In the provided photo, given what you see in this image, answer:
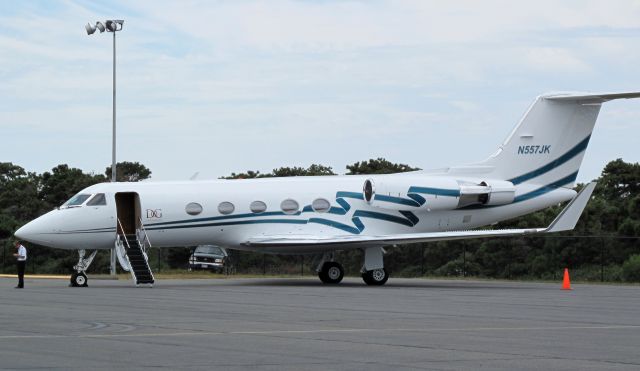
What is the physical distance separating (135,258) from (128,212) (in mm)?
1885

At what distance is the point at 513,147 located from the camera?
110ft

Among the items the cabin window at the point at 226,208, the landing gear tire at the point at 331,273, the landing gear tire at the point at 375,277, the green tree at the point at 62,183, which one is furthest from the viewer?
the green tree at the point at 62,183

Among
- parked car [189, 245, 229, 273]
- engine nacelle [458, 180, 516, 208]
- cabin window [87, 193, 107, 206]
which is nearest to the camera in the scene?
cabin window [87, 193, 107, 206]

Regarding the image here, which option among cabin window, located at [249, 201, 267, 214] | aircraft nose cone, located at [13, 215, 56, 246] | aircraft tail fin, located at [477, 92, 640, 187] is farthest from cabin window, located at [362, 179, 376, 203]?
aircraft nose cone, located at [13, 215, 56, 246]

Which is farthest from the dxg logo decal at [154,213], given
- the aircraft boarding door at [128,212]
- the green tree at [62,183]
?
the green tree at [62,183]

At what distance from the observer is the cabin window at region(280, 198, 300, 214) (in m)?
31.9

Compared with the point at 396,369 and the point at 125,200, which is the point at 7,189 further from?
the point at 396,369

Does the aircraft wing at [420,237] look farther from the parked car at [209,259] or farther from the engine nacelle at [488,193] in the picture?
the parked car at [209,259]

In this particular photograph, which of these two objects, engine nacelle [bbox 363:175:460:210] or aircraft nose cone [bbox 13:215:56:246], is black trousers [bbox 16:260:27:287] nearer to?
aircraft nose cone [bbox 13:215:56:246]

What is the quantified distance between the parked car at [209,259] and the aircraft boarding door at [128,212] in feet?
59.9

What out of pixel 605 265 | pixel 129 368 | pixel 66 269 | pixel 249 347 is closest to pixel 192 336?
pixel 249 347

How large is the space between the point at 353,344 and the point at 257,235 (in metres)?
18.5

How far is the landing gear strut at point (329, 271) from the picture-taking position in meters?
32.8

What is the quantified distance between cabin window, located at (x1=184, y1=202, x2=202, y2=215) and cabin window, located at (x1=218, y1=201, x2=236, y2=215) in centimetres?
63
